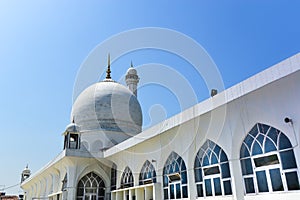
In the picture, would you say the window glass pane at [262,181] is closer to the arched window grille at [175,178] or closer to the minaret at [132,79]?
the arched window grille at [175,178]

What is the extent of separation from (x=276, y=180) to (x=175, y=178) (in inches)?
168

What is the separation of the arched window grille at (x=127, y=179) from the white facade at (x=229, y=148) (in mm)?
50

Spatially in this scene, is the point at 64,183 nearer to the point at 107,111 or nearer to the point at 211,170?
the point at 107,111

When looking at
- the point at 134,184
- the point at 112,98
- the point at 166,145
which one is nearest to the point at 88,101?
the point at 112,98

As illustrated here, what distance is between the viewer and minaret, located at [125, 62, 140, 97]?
927 inches

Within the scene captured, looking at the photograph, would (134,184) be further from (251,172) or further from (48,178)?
(48,178)

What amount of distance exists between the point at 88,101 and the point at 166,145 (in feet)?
31.7

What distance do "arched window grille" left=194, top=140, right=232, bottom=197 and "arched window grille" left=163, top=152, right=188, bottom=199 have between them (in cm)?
75

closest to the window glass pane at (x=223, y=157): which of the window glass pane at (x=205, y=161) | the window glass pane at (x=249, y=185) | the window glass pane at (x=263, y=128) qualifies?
the window glass pane at (x=205, y=161)

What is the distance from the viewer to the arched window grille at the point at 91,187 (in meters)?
14.2

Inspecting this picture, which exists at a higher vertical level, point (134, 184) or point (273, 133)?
point (273, 133)

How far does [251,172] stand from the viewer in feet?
23.2

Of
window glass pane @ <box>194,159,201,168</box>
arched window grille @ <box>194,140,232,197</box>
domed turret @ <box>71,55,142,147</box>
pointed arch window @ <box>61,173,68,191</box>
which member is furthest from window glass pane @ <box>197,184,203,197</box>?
domed turret @ <box>71,55,142,147</box>

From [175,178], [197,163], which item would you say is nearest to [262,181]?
[197,163]
